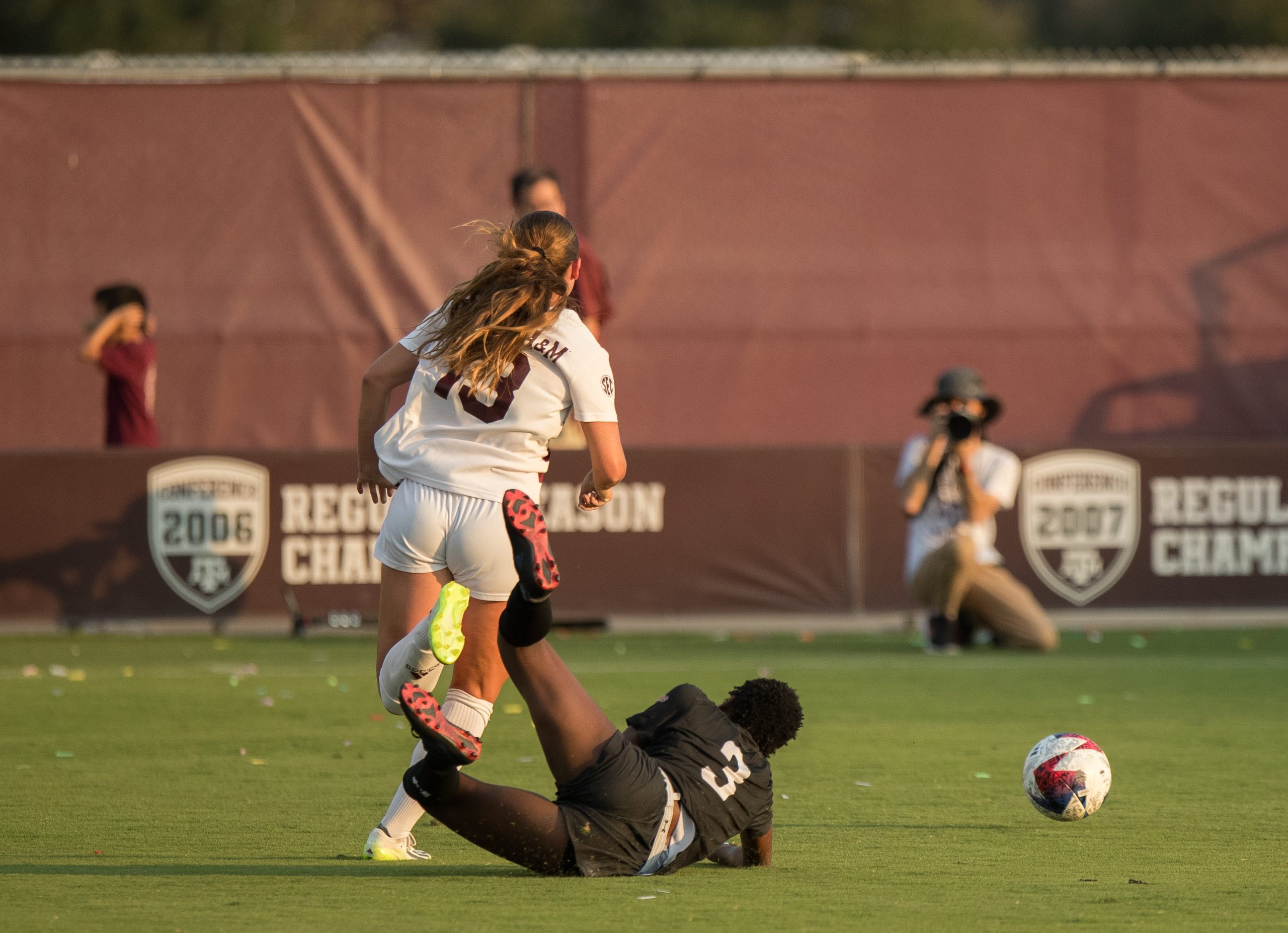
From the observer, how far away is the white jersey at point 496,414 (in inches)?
201

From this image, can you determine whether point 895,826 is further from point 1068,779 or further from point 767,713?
point 767,713

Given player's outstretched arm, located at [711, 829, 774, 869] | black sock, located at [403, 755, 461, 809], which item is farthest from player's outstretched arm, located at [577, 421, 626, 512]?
player's outstretched arm, located at [711, 829, 774, 869]

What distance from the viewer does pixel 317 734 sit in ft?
26.8

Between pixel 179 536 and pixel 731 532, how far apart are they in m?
3.83

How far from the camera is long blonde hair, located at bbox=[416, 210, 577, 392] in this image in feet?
16.5

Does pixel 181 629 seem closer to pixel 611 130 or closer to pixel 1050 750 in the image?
pixel 611 130

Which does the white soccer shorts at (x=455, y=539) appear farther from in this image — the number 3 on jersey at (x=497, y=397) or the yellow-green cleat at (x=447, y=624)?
the yellow-green cleat at (x=447, y=624)

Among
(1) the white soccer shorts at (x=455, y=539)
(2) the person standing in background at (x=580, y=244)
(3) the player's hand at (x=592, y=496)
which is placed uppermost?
(2) the person standing in background at (x=580, y=244)

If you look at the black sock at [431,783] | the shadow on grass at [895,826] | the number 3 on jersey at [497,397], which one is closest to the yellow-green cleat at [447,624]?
the black sock at [431,783]

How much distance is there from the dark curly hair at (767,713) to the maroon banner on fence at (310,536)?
23.4ft

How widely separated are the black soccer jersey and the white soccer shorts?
1.97ft

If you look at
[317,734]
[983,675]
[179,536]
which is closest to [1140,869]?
[317,734]

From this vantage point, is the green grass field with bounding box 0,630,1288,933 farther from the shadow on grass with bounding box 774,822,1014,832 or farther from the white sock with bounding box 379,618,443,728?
the white sock with bounding box 379,618,443,728

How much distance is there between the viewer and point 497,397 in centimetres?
510
